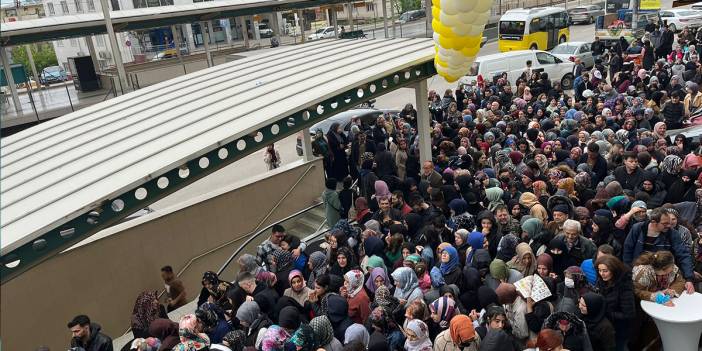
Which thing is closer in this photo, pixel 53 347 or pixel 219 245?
pixel 53 347

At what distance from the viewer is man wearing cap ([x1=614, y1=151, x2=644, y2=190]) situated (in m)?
7.10

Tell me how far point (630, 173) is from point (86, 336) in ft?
22.3

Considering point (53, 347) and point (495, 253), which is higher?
point (495, 253)

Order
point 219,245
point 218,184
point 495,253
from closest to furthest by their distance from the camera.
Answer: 1. point 495,253
2. point 219,245
3. point 218,184

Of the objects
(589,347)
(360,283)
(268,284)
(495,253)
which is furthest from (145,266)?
(589,347)

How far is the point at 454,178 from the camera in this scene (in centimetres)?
800

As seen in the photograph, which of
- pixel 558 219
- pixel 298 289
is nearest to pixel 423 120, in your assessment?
pixel 558 219

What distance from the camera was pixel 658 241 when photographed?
17.6ft

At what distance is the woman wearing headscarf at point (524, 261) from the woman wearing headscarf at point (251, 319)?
2.50 meters

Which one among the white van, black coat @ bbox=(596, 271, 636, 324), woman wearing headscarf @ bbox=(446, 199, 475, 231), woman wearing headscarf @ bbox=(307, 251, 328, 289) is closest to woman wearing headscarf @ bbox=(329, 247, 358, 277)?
woman wearing headscarf @ bbox=(307, 251, 328, 289)

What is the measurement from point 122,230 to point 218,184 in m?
6.59

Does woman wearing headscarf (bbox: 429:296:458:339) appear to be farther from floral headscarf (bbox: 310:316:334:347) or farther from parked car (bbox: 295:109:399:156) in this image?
parked car (bbox: 295:109:399:156)

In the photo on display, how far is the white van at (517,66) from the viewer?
1820cm

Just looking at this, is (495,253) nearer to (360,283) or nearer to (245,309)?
(360,283)
